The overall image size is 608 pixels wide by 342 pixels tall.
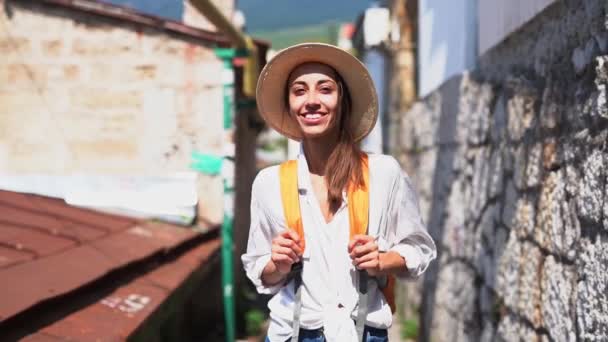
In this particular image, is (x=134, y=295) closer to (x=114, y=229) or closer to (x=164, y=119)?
(x=114, y=229)

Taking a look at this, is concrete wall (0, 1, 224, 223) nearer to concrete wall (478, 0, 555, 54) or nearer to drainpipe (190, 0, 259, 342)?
drainpipe (190, 0, 259, 342)

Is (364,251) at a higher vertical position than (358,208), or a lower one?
lower

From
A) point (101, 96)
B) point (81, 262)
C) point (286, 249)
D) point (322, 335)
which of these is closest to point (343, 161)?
point (286, 249)

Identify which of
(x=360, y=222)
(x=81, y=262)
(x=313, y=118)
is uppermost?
(x=313, y=118)

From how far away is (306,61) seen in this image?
7.55ft

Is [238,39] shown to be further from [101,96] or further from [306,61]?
[306,61]

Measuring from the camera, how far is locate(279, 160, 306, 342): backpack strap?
2.16 m

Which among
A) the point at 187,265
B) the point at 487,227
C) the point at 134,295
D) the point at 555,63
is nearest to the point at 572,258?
the point at 555,63

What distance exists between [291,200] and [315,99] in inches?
12.9

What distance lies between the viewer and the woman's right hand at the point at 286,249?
2.09 meters

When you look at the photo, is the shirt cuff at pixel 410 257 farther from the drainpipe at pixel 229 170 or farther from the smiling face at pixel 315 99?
the drainpipe at pixel 229 170

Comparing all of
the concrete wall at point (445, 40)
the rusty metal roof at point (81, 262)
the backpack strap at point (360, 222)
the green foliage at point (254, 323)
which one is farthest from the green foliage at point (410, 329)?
the backpack strap at point (360, 222)

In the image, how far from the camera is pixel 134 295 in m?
3.82

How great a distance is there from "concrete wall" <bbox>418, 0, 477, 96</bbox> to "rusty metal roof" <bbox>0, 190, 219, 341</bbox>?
2.47 metres
